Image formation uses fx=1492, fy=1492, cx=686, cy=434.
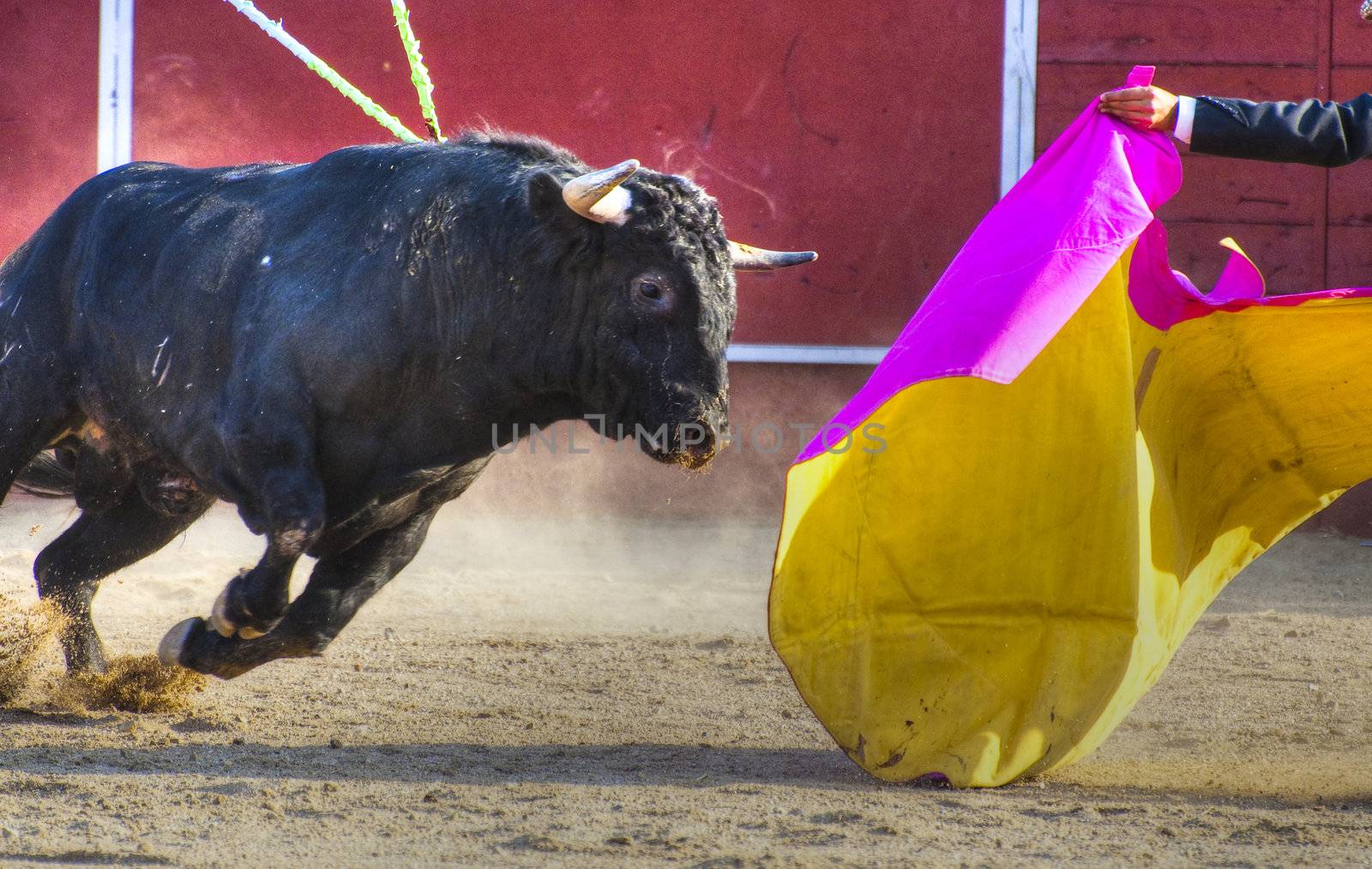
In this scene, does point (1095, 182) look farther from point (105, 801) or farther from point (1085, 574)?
point (105, 801)

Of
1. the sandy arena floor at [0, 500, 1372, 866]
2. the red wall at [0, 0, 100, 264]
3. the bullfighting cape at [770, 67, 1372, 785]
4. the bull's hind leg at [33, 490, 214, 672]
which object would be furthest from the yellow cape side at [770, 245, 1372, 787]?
the red wall at [0, 0, 100, 264]

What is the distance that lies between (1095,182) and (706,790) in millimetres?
1577

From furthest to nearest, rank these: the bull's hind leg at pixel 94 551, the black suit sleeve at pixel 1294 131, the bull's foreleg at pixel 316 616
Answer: the bull's hind leg at pixel 94 551 → the bull's foreleg at pixel 316 616 → the black suit sleeve at pixel 1294 131

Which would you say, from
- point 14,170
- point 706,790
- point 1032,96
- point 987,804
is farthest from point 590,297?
point 14,170

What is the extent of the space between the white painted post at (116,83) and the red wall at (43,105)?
5 cm

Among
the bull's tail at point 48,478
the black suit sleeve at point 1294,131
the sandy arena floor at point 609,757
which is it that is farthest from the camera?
the bull's tail at point 48,478

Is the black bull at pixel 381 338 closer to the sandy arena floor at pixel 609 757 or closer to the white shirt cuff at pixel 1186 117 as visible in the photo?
the sandy arena floor at pixel 609 757

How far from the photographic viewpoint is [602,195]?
3.27 m

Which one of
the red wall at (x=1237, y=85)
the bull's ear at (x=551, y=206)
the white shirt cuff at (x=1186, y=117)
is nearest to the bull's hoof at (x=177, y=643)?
the bull's ear at (x=551, y=206)

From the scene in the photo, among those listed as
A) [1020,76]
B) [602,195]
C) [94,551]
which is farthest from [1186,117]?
[1020,76]

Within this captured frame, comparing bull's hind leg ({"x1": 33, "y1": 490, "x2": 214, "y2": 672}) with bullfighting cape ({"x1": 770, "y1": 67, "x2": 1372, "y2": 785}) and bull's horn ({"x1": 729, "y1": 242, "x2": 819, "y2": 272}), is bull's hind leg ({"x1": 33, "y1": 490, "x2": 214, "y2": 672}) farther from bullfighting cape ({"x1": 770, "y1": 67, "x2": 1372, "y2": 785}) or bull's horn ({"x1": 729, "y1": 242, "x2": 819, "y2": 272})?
bullfighting cape ({"x1": 770, "y1": 67, "x2": 1372, "y2": 785})

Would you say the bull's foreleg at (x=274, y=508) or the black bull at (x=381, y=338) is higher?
the black bull at (x=381, y=338)

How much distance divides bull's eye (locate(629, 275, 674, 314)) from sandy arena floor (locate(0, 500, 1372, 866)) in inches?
40.1

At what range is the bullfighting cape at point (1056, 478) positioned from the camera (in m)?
3.20
